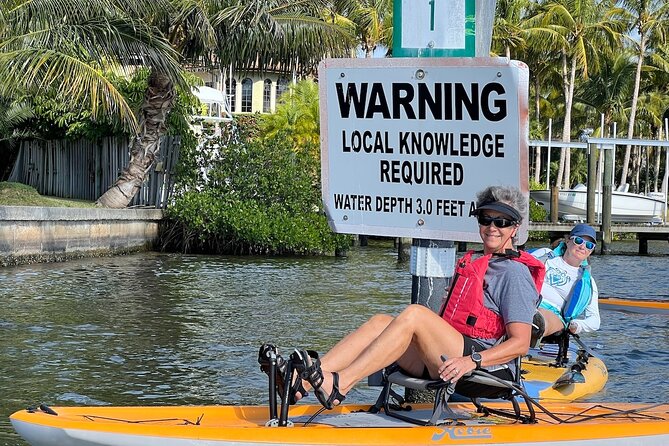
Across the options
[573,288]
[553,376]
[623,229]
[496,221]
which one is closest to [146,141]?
[623,229]

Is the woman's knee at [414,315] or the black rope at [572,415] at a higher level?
the woman's knee at [414,315]

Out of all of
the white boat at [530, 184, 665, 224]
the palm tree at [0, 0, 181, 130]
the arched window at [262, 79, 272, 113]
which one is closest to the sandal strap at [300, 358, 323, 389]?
the palm tree at [0, 0, 181, 130]

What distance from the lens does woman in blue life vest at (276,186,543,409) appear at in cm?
575

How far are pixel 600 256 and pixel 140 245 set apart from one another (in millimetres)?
12879

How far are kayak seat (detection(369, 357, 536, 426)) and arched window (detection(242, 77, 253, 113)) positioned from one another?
5134 centimetres

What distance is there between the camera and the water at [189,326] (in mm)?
9758

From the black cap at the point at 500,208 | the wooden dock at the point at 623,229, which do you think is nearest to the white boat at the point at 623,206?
the wooden dock at the point at 623,229

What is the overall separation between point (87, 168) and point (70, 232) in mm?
9011

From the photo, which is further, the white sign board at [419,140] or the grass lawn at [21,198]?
the grass lawn at [21,198]

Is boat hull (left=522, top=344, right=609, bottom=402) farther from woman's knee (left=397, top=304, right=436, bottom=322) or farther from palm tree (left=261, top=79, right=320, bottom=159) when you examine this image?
palm tree (left=261, top=79, right=320, bottom=159)

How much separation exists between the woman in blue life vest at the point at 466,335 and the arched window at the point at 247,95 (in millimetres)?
51396

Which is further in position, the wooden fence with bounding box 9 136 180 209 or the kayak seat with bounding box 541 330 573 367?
the wooden fence with bounding box 9 136 180 209

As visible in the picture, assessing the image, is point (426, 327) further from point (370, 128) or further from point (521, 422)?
point (370, 128)

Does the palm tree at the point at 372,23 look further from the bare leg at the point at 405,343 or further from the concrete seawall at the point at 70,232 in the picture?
the bare leg at the point at 405,343
